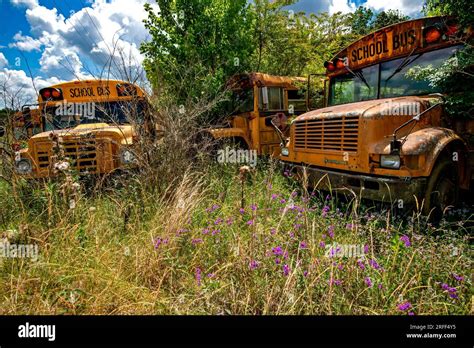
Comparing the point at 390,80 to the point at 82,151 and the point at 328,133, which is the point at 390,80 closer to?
the point at 328,133

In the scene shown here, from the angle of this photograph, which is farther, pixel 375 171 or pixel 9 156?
pixel 9 156

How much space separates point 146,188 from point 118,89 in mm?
2333

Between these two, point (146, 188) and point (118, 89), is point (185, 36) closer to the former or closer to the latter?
point (118, 89)

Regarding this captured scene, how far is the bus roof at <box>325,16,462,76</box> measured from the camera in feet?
12.0

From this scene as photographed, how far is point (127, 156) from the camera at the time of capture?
13.7ft

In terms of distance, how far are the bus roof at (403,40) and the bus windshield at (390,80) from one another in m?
0.09

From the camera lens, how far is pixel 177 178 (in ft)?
13.2

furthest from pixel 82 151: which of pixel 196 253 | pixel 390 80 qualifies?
pixel 390 80

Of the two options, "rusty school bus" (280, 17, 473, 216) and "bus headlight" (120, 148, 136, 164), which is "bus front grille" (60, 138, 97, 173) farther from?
"rusty school bus" (280, 17, 473, 216)

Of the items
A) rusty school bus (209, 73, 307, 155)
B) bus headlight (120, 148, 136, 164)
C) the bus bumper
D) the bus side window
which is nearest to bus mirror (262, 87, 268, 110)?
rusty school bus (209, 73, 307, 155)

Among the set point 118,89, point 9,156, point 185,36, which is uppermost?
point 185,36

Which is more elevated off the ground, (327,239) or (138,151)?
(138,151)

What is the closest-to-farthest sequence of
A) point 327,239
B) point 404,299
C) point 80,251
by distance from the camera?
point 404,299 → point 80,251 → point 327,239
